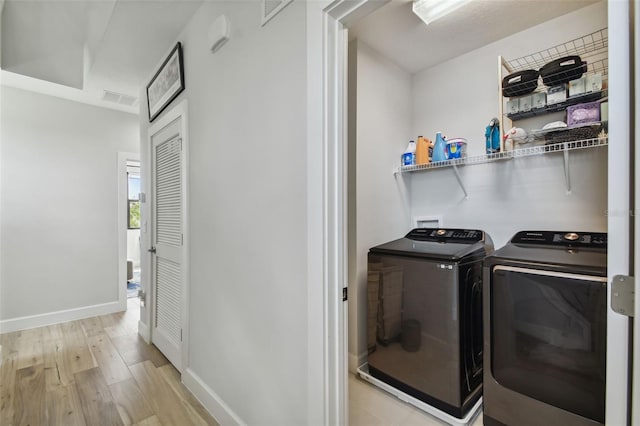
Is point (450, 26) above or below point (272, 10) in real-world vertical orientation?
above

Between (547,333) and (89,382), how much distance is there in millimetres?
3014

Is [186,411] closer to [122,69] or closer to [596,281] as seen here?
[596,281]

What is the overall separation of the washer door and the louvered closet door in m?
2.11

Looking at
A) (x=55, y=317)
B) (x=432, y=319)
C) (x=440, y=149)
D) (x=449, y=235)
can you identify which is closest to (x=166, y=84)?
(x=440, y=149)

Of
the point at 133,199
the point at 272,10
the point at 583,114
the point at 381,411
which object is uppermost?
the point at 272,10

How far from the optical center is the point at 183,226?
2092mm

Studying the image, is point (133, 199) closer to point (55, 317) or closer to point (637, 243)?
point (55, 317)

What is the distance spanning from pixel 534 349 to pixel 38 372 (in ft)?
11.4


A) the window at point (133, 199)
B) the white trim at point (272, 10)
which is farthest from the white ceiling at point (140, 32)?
the window at point (133, 199)

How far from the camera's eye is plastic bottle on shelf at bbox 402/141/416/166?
2510 mm

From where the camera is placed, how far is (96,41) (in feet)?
7.54

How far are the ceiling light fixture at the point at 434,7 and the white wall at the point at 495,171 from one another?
681mm

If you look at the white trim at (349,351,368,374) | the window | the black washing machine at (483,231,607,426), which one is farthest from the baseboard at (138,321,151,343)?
the window

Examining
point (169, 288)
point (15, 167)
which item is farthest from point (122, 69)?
point (169, 288)
